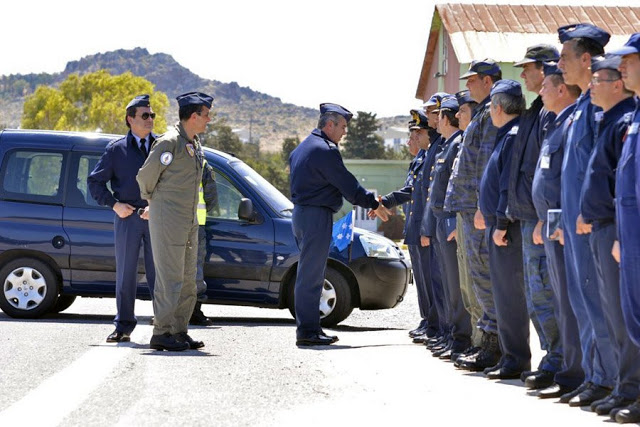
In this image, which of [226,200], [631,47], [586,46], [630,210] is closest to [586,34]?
[586,46]

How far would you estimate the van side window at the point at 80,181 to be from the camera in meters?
14.6

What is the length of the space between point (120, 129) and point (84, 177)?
2976 inches

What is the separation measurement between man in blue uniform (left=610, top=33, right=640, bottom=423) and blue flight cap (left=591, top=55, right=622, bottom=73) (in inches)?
6.4

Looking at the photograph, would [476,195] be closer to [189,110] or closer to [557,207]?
[557,207]

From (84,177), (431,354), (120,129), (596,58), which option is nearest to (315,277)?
(431,354)

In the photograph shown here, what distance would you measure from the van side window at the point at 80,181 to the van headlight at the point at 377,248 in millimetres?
2957

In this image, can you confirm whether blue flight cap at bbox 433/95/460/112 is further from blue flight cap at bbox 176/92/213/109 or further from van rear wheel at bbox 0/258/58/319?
van rear wheel at bbox 0/258/58/319

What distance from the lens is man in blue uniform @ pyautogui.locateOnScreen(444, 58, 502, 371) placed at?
9727 mm

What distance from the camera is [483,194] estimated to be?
30.2ft

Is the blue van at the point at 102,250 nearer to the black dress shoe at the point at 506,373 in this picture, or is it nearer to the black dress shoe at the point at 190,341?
→ the black dress shoe at the point at 190,341

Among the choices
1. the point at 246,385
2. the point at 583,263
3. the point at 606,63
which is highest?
the point at 606,63

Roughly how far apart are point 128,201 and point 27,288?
9.99 feet

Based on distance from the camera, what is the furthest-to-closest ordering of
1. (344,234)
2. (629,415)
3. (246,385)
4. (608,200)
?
(344,234), (246,385), (608,200), (629,415)

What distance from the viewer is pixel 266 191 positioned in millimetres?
15031
